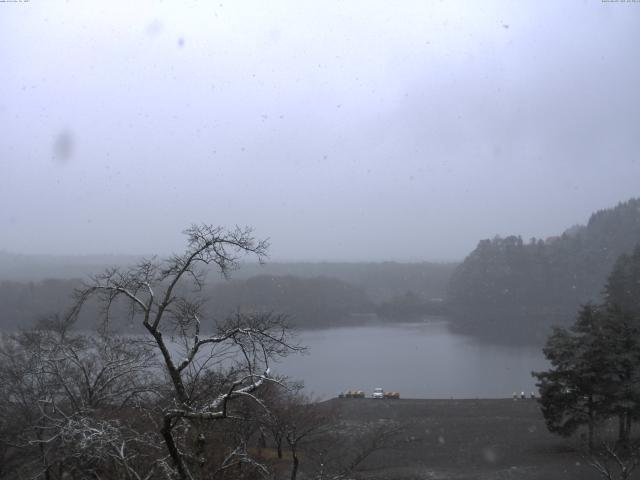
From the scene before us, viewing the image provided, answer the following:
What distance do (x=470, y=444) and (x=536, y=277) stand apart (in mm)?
34662

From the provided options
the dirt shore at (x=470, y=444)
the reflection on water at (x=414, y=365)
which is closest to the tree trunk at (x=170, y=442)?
the dirt shore at (x=470, y=444)

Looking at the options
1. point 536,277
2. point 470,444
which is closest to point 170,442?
point 470,444

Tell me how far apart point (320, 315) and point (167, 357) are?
38941 millimetres

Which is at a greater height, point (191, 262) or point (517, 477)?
point (191, 262)

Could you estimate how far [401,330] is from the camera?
120 ft

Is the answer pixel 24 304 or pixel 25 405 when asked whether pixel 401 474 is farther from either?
pixel 24 304

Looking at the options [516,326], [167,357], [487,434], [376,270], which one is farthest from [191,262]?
[376,270]

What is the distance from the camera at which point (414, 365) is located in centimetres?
2397

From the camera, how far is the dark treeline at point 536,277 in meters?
40.1

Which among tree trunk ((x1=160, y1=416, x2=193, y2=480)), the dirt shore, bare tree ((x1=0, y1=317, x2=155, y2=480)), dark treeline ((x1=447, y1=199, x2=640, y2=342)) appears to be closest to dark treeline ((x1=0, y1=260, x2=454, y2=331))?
dark treeline ((x1=447, y1=199, x2=640, y2=342))

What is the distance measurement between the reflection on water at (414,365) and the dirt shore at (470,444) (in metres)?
3.58

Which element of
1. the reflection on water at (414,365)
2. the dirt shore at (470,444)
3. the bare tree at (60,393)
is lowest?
the reflection on water at (414,365)

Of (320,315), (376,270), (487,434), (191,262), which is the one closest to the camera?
(191,262)

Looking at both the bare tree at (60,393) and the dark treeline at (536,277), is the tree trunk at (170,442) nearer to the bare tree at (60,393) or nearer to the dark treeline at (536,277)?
the bare tree at (60,393)
